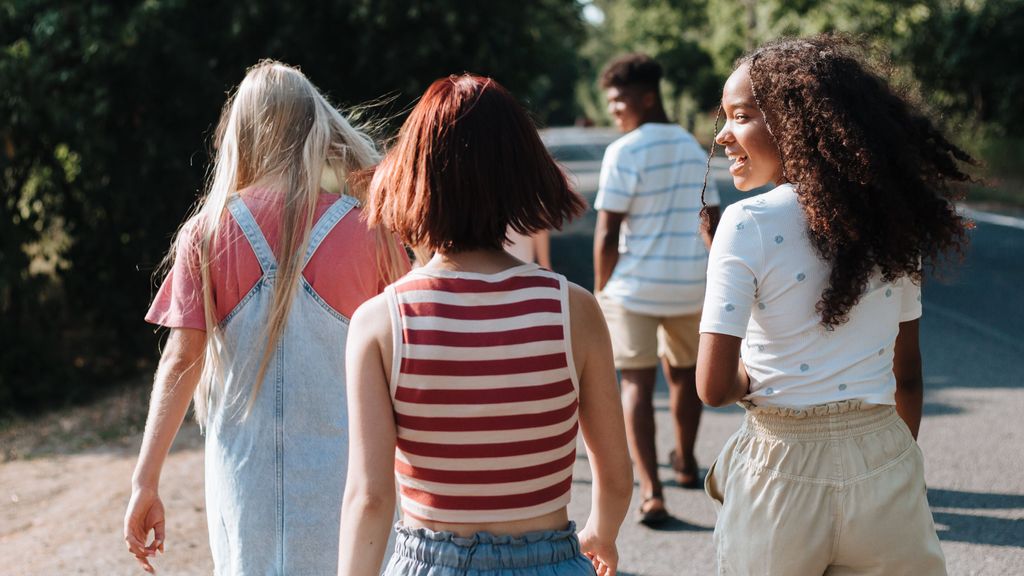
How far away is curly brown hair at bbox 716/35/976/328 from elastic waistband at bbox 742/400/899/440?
191mm

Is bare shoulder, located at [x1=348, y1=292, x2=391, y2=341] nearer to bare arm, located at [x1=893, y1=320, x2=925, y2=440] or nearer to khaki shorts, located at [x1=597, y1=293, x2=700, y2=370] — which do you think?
bare arm, located at [x1=893, y1=320, x2=925, y2=440]

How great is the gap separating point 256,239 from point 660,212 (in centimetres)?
273

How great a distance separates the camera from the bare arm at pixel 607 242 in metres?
4.92

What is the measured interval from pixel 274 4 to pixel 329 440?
6915 millimetres

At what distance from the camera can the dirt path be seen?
16.0 ft

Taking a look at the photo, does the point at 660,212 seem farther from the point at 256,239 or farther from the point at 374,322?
the point at 374,322

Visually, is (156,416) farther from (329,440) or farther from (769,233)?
(769,233)

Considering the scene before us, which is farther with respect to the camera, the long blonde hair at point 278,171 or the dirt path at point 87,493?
the dirt path at point 87,493

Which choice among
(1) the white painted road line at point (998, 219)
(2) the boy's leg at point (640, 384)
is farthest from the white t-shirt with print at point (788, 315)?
(1) the white painted road line at point (998, 219)

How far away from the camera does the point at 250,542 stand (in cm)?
247

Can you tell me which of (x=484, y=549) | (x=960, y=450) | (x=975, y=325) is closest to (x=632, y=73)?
(x=960, y=450)

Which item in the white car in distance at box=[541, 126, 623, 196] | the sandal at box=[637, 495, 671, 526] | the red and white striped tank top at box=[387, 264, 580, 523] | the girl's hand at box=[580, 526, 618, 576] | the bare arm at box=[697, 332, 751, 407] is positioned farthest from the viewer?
the white car in distance at box=[541, 126, 623, 196]

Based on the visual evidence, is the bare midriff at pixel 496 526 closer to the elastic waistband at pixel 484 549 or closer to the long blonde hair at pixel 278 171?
the elastic waistband at pixel 484 549

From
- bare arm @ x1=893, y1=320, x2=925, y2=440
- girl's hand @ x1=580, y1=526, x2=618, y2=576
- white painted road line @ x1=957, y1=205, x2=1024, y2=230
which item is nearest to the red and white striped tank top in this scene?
girl's hand @ x1=580, y1=526, x2=618, y2=576
